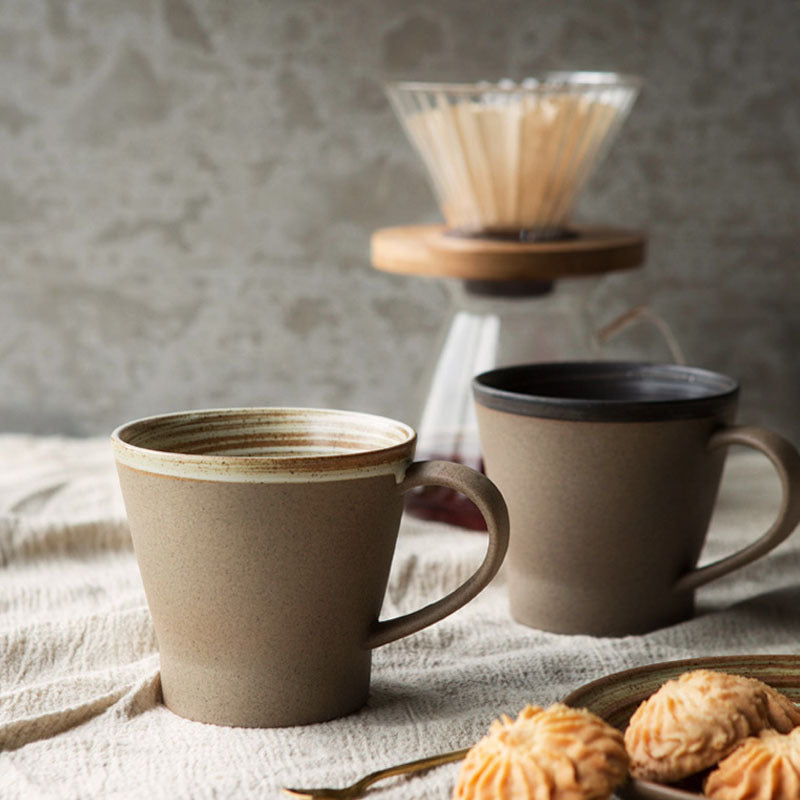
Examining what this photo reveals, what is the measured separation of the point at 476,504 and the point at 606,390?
0.17 m

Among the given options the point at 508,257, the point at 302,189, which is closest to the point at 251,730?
the point at 508,257

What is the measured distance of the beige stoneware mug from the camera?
0.38 m

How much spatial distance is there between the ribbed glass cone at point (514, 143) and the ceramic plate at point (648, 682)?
335 mm

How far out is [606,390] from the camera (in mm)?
550

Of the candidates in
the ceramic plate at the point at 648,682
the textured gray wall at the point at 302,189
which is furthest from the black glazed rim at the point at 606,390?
the textured gray wall at the point at 302,189

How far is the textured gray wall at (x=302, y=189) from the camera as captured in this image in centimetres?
91

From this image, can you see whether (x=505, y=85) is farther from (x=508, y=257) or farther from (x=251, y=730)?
(x=251, y=730)

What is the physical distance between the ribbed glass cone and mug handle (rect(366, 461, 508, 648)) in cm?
32

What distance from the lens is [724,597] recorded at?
1.84 ft

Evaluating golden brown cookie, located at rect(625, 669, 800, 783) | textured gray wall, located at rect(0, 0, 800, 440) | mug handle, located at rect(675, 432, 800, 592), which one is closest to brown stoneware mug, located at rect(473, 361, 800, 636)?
mug handle, located at rect(675, 432, 800, 592)

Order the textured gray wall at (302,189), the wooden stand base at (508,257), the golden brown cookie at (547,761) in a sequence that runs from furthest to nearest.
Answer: the textured gray wall at (302,189) < the wooden stand base at (508,257) < the golden brown cookie at (547,761)

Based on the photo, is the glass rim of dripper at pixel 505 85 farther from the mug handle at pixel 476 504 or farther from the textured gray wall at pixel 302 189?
the mug handle at pixel 476 504

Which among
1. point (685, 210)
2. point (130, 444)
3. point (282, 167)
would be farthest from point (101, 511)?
point (685, 210)

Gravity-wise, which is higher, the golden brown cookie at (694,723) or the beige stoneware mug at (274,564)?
the beige stoneware mug at (274,564)
